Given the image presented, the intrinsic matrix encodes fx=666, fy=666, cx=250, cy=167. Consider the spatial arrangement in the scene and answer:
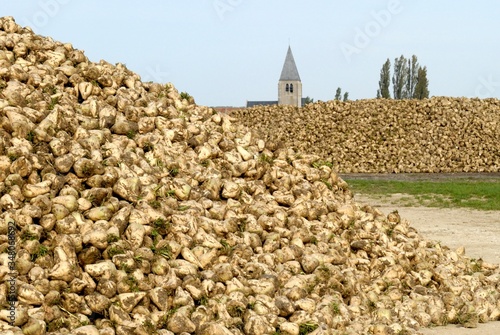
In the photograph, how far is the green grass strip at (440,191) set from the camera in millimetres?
15938

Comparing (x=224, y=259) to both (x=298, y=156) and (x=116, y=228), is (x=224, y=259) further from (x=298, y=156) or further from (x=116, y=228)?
(x=298, y=156)

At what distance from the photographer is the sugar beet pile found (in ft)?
16.3

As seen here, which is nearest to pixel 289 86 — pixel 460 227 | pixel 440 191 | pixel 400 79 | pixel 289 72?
pixel 289 72

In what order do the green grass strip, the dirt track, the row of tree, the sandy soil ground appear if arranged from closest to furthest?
the sandy soil ground < the green grass strip < the dirt track < the row of tree

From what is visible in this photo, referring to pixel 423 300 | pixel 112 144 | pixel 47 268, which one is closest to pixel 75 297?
pixel 47 268

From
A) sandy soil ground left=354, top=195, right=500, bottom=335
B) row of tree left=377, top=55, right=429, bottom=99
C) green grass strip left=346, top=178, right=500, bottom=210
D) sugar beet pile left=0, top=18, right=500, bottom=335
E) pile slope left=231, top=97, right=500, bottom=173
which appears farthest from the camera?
row of tree left=377, top=55, right=429, bottom=99

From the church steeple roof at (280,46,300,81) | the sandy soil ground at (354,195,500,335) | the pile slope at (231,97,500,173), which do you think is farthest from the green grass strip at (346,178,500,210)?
the church steeple roof at (280,46,300,81)

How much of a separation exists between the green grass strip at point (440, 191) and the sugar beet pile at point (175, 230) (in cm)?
810

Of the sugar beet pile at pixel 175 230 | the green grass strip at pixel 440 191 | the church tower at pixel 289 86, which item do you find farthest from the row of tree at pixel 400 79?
the sugar beet pile at pixel 175 230

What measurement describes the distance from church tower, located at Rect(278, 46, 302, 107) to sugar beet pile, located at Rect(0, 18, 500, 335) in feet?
192

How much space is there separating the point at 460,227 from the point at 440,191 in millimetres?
6481

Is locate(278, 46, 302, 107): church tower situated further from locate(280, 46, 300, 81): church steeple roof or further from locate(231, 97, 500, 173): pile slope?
Result: locate(231, 97, 500, 173): pile slope

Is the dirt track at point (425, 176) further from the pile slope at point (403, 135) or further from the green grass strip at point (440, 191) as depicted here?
the green grass strip at point (440, 191)

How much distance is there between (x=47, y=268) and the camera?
4992 mm
